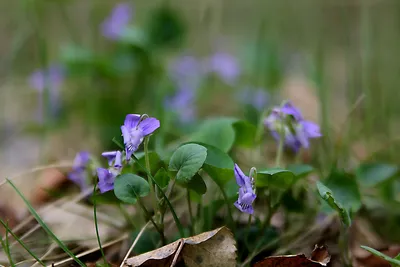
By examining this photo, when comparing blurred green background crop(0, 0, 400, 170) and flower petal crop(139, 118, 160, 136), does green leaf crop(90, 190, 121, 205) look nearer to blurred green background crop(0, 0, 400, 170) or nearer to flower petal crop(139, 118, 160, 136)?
flower petal crop(139, 118, 160, 136)

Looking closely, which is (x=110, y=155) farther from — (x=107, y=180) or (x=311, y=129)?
(x=311, y=129)

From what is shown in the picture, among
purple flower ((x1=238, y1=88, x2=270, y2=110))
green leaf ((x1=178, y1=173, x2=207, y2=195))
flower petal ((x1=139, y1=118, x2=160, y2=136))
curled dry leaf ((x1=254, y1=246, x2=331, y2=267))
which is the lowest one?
purple flower ((x1=238, y1=88, x2=270, y2=110))

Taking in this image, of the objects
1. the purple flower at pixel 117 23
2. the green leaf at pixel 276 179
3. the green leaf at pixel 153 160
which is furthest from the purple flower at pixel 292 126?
the purple flower at pixel 117 23

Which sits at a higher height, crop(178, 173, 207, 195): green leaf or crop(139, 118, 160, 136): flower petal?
crop(139, 118, 160, 136): flower petal

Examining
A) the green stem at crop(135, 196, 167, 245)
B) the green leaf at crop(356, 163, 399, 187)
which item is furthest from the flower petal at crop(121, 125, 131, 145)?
the green leaf at crop(356, 163, 399, 187)

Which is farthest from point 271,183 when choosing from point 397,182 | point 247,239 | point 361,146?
Result: point 361,146

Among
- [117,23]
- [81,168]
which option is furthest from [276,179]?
[117,23]

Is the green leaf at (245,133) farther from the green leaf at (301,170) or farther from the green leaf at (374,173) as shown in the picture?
the green leaf at (374,173)

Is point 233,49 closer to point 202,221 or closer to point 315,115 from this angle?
point 315,115
